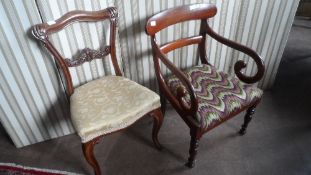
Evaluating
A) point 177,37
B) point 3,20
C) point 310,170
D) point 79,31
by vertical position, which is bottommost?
point 310,170

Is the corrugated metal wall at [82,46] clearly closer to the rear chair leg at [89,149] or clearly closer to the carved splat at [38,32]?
the carved splat at [38,32]

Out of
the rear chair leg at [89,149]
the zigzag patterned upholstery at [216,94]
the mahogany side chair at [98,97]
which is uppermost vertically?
the mahogany side chair at [98,97]

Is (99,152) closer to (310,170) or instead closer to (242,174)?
(242,174)

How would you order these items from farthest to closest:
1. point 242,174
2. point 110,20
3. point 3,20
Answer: point 242,174 → point 110,20 → point 3,20

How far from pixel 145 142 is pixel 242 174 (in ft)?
2.11

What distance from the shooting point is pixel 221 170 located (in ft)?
4.65

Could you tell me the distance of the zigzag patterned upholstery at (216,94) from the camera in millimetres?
1202

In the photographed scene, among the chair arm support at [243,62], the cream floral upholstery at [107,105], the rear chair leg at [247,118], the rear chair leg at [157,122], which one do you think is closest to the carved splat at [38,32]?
the cream floral upholstery at [107,105]

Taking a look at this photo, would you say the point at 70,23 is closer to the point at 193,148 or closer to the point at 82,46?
the point at 82,46

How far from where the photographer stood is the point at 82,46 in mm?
1344

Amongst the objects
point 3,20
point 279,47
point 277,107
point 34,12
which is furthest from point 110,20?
point 277,107

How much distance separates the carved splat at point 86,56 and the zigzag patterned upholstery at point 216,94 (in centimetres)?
42

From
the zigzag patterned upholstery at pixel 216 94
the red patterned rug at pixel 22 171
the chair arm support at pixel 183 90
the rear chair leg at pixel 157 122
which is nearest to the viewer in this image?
the chair arm support at pixel 183 90

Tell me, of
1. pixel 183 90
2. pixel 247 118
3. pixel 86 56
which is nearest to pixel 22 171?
pixel 86 56
